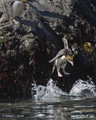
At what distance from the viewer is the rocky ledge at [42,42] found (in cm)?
830

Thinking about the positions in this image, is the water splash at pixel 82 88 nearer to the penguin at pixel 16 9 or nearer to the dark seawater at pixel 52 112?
the dark seawater at pixel 52 112

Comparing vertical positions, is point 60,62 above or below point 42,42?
below

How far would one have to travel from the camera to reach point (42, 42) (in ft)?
29.1

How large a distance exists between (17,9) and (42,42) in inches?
48.4

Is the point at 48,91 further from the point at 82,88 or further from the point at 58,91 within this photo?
the point at 82,88

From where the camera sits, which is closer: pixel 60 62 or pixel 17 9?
pixel 60 62

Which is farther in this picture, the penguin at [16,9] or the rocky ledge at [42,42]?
the penguin at [16,9]

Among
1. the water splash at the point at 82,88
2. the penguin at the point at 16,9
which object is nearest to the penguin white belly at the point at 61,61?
the water splash at the point at 82,88

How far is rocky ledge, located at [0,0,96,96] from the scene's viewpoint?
830 cm

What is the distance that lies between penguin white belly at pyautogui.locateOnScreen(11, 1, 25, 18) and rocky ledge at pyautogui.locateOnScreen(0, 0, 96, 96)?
0.63 ft

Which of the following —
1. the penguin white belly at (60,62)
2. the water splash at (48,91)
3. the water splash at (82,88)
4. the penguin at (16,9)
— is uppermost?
the penguin at (16,9)

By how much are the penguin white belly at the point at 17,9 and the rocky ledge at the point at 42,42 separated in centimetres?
19

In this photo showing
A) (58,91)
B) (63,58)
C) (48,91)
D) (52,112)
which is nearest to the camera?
(52,112)

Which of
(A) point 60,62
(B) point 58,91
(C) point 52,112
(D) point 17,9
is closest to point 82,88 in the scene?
(B) point 58,91
